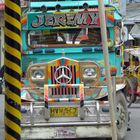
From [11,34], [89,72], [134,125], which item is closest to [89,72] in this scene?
[89,72]

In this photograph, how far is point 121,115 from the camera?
10.5 meters

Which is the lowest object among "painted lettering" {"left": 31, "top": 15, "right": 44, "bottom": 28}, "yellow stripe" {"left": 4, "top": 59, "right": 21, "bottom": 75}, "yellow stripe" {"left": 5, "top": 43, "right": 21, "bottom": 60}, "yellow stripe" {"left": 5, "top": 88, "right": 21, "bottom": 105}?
"yellow stripe" {"left": 5, "top": 88, "right": 21, "bottom": 105}

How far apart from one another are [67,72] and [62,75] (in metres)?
0.11

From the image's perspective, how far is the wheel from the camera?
1035 centimetres

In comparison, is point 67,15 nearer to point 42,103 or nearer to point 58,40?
point 58,40

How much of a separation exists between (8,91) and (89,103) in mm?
5307

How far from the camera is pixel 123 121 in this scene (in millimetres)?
10547

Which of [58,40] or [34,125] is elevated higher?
[58,40]

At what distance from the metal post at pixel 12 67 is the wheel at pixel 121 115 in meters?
5.66

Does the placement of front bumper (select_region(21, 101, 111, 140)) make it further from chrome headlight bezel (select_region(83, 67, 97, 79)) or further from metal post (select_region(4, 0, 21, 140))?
metal post (select_region(4, 0, 21, 140))

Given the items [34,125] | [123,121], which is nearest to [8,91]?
[34,125]

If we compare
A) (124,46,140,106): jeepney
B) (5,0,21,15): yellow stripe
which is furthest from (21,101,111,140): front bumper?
(124,46,140,106): jeepney

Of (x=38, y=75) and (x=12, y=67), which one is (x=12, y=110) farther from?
(x=38, y=75)

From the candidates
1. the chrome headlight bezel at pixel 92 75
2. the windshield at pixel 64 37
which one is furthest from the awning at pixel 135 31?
the chrome headlight bezel at pixel 92 75
